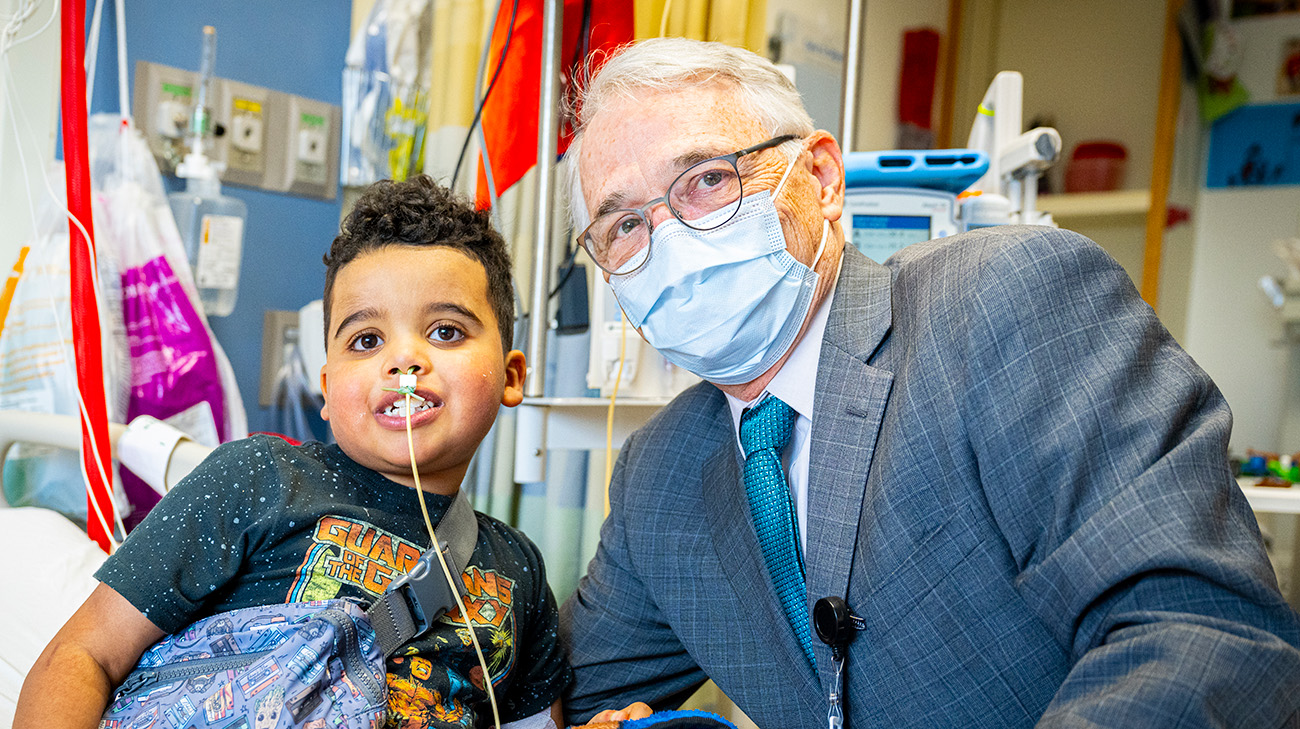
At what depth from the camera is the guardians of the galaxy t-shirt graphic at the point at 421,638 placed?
958mm

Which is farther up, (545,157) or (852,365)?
(545,157)

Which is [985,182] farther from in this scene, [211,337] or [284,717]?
[284,717]

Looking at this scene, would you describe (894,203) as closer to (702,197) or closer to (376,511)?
(702,197)

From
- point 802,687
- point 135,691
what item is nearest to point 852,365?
point 802,687

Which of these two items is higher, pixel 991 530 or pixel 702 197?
pixel 702 197

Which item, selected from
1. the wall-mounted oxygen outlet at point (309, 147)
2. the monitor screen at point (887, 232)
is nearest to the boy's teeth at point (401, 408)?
the monitor screen at point (887, 232)

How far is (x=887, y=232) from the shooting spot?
183 cm

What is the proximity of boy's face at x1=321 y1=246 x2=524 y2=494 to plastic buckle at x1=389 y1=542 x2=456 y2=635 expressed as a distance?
0.12 meters

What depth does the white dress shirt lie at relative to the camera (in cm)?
109

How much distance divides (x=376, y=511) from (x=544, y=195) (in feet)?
2.94

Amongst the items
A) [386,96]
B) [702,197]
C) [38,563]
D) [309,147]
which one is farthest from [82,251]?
[702,197]

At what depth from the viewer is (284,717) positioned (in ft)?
2.74

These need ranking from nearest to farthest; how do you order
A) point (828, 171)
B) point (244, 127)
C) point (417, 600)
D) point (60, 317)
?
point (417, 600), point (828, 171), point (60, 317), point (244, 127)

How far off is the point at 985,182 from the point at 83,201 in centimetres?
180
